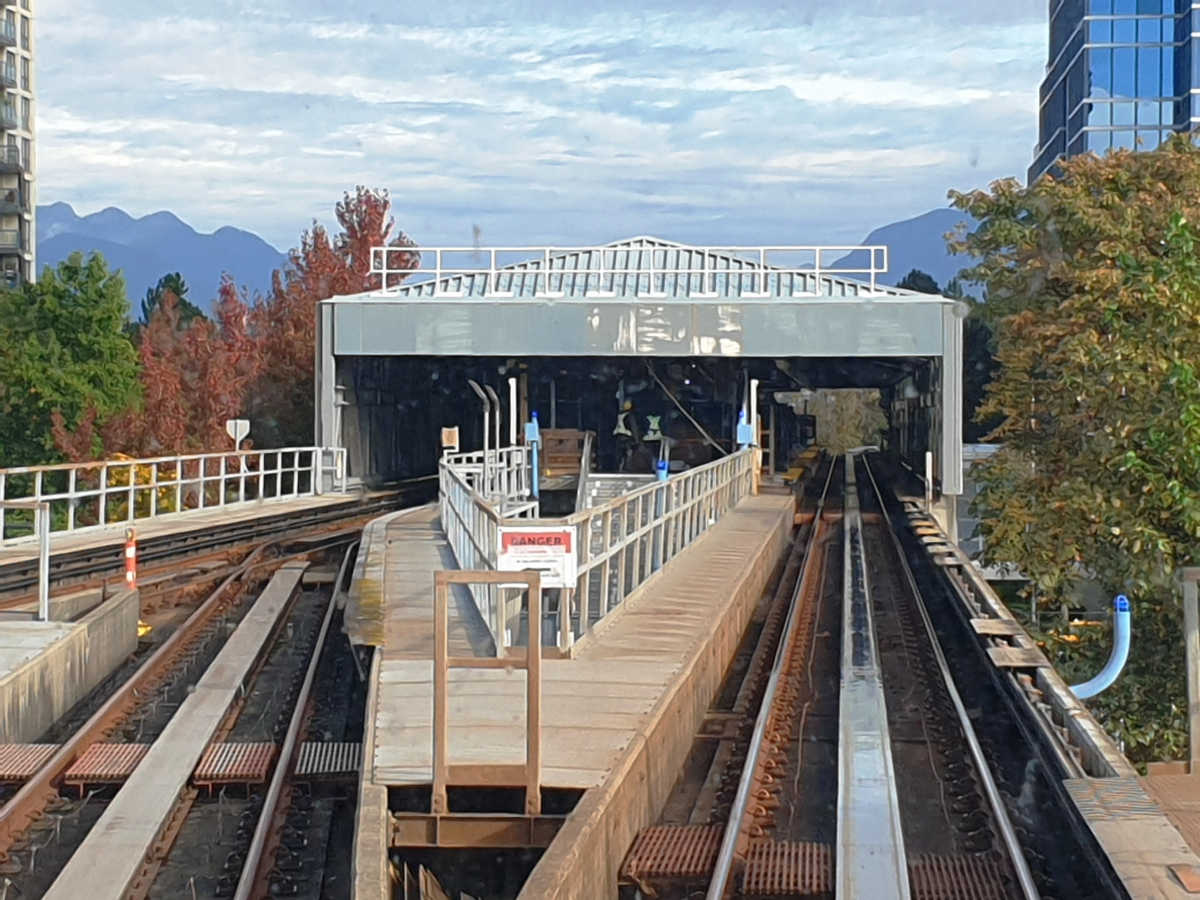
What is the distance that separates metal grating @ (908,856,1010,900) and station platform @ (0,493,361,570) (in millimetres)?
11642

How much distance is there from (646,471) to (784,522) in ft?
40.1

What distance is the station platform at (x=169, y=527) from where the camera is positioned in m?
18.6

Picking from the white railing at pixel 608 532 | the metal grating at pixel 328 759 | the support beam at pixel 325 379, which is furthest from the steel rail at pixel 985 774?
the support beam at pixel 325 379

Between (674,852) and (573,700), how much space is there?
178 centimetres

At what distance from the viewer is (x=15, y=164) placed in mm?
66000

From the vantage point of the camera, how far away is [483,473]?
79.8 ft

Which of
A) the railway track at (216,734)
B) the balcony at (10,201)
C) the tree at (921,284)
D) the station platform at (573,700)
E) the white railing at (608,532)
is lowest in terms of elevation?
the railway track at (216,734)

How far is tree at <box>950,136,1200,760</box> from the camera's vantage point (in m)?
18.7

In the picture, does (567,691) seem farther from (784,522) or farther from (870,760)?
(784,522)

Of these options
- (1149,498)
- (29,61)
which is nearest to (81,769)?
(1149,498)

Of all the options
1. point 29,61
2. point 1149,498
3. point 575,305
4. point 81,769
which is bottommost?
point 81,769

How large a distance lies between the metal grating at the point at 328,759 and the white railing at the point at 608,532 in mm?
1257

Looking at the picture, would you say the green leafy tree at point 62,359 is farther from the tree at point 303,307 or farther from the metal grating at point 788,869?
the metal grating at point 788,869

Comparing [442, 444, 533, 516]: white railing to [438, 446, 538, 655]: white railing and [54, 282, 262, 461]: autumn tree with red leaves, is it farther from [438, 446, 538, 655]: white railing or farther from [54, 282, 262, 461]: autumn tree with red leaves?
[54, 282, 262, 461]: autumn tree with red leaves
